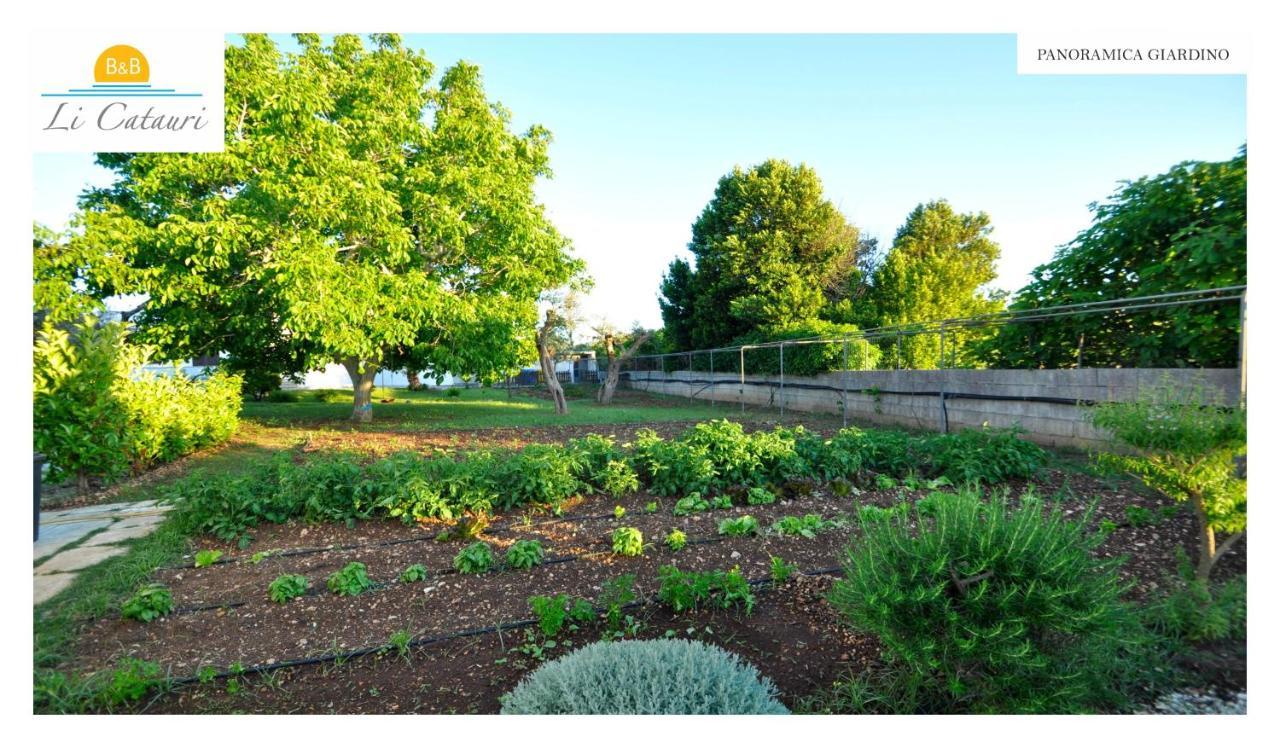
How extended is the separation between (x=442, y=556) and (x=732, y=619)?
1.47 m

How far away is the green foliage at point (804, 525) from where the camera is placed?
2.74 m

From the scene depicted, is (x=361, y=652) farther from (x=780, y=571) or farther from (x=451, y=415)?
(x=451, y=415)

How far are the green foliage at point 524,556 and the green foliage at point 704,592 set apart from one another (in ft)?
2.21

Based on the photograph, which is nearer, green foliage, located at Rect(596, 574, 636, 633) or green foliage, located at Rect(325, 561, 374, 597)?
green foliage, located at Rect(596, 574, 636, 633)

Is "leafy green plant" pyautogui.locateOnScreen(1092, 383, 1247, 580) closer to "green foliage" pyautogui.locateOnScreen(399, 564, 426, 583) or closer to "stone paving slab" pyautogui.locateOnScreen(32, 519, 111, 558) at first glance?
"green foliage" pyautogui.locateOnScreen(399, 564, 426, 583)

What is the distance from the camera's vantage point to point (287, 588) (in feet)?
7.34

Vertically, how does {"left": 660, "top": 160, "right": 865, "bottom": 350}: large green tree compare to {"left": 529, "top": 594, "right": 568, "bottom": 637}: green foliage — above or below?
above

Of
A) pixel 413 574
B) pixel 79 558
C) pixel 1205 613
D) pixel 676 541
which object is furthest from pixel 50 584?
pixel 1205 613

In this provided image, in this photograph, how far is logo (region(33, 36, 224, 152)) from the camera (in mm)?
1919

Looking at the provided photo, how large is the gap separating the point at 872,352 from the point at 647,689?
8595 mm

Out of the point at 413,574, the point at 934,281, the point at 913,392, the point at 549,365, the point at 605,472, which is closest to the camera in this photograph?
the point at 413,574

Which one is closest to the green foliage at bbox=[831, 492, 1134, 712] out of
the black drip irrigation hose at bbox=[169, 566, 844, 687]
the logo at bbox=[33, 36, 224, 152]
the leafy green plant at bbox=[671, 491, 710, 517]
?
the black drip irrigation hose at bbox=[169, 566, 844, 687]

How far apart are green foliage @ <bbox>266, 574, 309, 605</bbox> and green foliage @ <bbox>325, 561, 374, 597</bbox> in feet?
0.10

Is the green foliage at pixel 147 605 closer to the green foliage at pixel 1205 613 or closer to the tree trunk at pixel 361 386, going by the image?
the green foliage at pixel 1205 613
